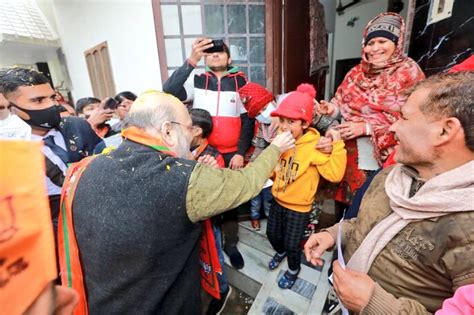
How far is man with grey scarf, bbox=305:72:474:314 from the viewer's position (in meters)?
0.75

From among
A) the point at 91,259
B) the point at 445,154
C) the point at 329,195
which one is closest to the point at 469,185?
the point at 445,154

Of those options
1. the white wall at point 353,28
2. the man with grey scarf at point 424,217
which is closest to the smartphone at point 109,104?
the man with grey scarf at point 424,217

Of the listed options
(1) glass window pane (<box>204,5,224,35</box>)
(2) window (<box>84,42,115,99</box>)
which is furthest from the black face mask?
(2) window (<box>84,42,115,99</box>)

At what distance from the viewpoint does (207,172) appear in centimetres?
107

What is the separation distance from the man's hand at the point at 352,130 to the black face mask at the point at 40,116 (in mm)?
2034

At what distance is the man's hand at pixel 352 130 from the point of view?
1.66 m

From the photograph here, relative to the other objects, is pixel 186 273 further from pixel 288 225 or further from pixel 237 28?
pixel 237 28

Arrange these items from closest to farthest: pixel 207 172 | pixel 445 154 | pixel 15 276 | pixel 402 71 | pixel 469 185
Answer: pixel 15 276
pixel 469 185
pixel 445 154
pixel 207 172
pixel 402 71

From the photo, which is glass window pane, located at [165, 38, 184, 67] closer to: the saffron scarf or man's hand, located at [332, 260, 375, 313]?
the saffron scarf

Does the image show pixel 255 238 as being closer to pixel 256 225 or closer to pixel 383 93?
pixel 256 225

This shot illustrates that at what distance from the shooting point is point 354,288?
0.89 m

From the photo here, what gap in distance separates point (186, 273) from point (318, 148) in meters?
1.23

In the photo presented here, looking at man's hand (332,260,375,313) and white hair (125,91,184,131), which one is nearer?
man's hand (332,260,375,313)

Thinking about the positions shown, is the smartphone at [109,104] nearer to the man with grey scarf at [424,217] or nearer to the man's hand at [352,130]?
the man's hand at [352,130]
